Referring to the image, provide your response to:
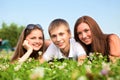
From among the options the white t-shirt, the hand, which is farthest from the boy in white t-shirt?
the hand

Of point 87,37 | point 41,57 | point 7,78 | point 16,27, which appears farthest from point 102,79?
point 16,27

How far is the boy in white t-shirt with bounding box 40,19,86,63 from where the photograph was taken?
21.2ft

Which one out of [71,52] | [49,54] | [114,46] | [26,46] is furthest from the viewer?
[26,46]

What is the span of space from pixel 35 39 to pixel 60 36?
1069 millimetres

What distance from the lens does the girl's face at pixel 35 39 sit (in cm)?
732

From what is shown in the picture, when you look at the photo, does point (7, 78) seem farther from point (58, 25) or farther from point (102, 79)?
point (58, 25)

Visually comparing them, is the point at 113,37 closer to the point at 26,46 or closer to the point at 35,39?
the point at 35,39

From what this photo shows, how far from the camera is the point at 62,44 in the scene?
21.1 feet

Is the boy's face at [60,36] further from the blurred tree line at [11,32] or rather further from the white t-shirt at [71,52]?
the blurred tree line at [11,32]

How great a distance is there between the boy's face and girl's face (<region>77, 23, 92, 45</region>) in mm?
279

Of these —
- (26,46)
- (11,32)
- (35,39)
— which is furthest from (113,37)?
(11,32)

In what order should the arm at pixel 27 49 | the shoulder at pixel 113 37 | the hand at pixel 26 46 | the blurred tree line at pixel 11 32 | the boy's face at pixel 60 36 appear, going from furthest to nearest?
the blurred tree line at pixel 11 32 < the hand at pixel 26 46 < the arm at pixel 27 49 < the shoulder at pixel 113 37 < the boy's face at pixel 60 36

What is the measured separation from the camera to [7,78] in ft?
10.4

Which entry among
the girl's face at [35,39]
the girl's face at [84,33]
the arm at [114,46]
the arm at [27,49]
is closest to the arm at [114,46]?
the arm at [114,46]
